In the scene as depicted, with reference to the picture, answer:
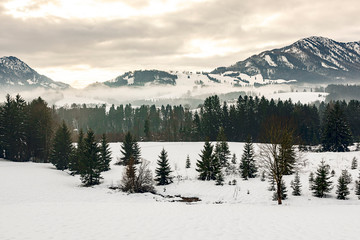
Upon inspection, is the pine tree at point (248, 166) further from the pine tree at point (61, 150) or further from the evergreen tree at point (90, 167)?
the pine tree at point (61, 150)

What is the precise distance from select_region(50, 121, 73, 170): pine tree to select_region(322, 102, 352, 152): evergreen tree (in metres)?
57.5

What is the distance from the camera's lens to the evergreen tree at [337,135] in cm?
5431

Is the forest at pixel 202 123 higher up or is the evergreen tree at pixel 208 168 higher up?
the forest at pixel 202 123

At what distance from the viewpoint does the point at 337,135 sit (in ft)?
180

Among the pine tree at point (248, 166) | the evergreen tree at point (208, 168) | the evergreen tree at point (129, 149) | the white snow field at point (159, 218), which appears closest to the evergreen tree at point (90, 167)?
the white snow field at point (159, 218)

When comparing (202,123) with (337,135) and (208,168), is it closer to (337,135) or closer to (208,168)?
(337,135)

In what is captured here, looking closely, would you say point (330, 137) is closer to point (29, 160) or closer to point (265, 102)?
point (265, 102)

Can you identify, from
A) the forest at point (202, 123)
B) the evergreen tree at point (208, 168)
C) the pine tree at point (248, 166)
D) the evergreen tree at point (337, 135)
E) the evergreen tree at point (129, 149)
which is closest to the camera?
the pine tree at point (248, 166)

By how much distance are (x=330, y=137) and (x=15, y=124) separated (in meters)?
70.3

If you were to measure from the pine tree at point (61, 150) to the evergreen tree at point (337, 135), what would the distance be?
189ft

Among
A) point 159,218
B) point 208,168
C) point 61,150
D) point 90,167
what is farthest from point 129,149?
point 159,218

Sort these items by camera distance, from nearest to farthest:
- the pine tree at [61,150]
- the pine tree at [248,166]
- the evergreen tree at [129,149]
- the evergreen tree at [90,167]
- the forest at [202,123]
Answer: the evergreen tree at [90,167] → the pine tree at [248,166] → the pine tree at [61,150] → the forest at [202,123] → the evergreen tree at [129,149]

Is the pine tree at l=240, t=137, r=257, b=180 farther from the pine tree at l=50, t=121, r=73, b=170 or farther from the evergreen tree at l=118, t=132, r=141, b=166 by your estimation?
the pine tree at l=50, t=121, r=73, b=170

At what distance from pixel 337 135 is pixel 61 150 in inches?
2403
